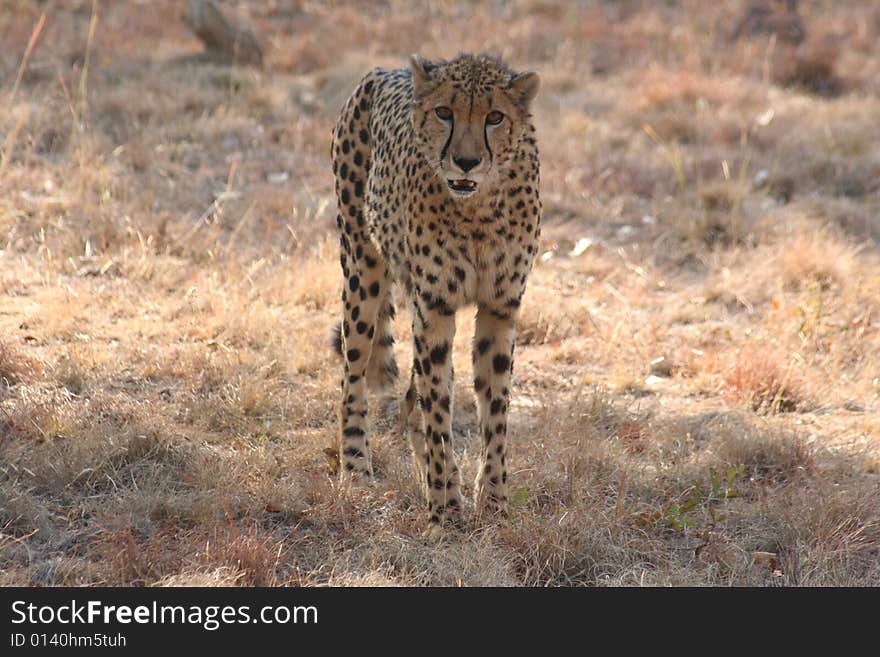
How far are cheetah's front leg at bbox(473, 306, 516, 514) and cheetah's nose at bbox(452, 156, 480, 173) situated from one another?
59 centimetres

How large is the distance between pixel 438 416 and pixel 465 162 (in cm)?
91

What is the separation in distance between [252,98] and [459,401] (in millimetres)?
4510

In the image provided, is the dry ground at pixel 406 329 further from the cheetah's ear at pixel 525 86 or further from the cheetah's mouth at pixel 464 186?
the cheetah's ear at pixel 525 86

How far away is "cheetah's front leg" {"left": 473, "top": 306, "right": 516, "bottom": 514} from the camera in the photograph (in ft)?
12.7

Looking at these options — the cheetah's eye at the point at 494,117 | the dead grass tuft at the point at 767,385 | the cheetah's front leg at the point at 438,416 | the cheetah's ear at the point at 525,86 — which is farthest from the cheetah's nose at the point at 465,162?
the dead grass tuft at the point at 767,385

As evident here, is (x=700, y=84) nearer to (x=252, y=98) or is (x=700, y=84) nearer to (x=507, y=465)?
(x=252, y=98)

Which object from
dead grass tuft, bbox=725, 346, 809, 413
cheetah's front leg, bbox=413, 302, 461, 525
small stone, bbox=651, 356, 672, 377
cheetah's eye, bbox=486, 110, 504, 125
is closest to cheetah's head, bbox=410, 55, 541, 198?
cheetah's eye, bbox=486, 110, 504, 125

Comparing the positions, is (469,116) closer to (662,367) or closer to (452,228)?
(452,228)

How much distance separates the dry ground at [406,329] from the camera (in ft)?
12.2

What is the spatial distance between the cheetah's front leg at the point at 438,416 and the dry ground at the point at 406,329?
4.5 inches

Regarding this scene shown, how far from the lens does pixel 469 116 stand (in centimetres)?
349

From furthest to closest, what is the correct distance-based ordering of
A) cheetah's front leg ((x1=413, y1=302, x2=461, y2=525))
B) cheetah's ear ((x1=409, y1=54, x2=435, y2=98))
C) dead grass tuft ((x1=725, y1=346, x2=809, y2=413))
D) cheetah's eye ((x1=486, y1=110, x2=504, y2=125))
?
dead grass tuft ((x1=725, y1=346, x2=809, y2=413)) < cheetah's front leg ((x1=413, y1=302, x2=461, y2=525)) < cheetah's ear ((x1=409, y1=54, x2=435, y2=98)) < cheetah's eye ((x1=486, y1=110, x2=504, y2=125))

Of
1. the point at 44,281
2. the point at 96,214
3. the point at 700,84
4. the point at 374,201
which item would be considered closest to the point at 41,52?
the point at 96,214

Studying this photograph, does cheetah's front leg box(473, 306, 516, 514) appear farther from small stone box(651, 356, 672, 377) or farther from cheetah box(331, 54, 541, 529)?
small stone box(651, 356, 672, 377)
